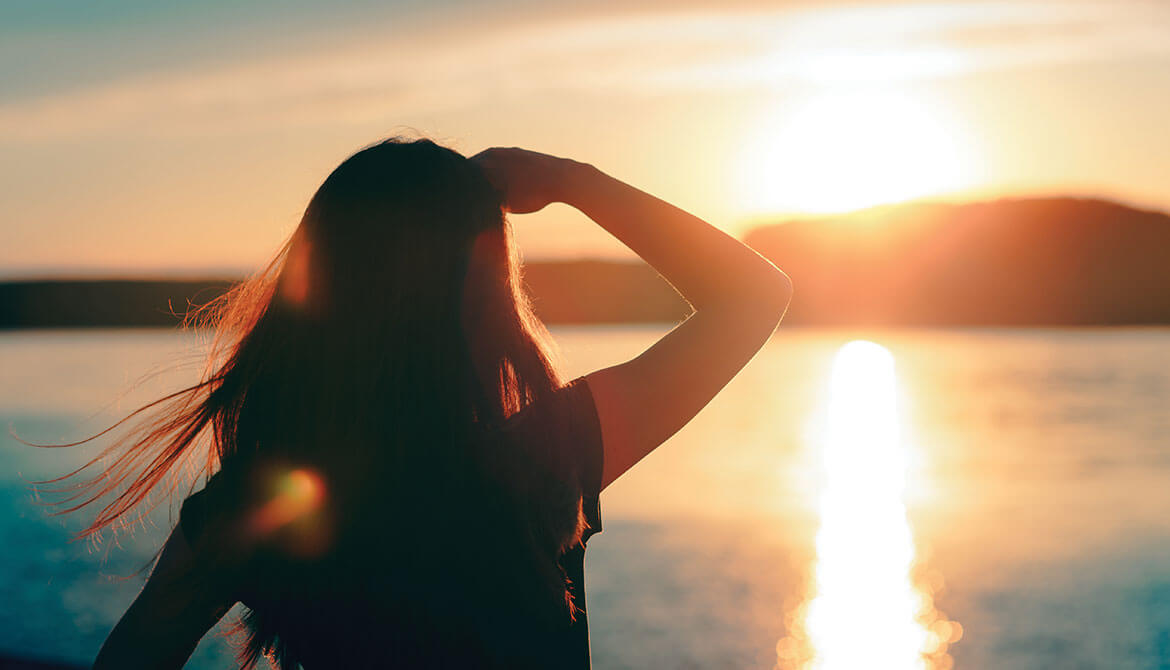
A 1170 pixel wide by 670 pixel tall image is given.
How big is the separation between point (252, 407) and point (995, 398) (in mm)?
66511

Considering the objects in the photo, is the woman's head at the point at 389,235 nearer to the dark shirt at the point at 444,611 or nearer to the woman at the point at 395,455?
the woman at the point at 395,455

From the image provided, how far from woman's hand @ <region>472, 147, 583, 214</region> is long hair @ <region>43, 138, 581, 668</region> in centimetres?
22

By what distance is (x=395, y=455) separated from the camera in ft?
3.93

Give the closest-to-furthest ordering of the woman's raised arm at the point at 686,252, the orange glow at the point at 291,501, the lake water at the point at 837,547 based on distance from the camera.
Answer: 1. the orange glow at the point at 291,501
2. the woman's raised arm at the point at 686,252
3. the lake water at the point at 837,547

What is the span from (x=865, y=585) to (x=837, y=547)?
3.36 metres

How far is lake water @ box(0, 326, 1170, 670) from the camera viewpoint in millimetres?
15273

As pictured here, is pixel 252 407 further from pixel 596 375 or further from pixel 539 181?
pixel 539 181

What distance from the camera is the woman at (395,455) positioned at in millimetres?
1186

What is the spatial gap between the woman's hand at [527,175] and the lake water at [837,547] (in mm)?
329

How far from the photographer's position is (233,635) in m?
1.72

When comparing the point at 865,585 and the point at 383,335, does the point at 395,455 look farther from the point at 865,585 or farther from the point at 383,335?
the point at 865,585

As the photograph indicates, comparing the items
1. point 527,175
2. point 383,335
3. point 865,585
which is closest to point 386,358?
point 383,335

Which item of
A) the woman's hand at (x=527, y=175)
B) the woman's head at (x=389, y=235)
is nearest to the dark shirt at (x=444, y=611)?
the woman's head at (x=389, y=235)

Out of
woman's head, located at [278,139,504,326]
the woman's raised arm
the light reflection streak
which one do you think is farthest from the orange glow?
the light reflection streak
